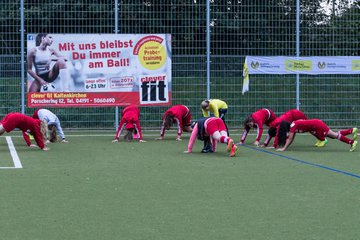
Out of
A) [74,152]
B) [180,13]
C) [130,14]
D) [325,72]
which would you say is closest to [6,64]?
[130,14]

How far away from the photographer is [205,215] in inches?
289

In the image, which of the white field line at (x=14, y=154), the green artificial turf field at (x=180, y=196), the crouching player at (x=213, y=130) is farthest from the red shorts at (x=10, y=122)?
the crouching player at (x=213, y=130)

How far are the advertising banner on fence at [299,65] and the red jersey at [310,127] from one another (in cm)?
678

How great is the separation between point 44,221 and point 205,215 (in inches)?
69.5

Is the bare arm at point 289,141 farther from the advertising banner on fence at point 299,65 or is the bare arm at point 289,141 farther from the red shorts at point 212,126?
the advertising banner on fence at point 299,65

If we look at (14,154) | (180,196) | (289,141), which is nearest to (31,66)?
(14,154)

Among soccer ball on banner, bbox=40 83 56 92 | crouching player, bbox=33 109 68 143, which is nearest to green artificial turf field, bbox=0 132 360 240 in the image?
crouching player, bbox=33 109 68 143

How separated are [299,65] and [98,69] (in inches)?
269

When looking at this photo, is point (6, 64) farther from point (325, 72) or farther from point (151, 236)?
point (151, 236)

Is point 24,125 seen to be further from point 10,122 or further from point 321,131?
point 321,131

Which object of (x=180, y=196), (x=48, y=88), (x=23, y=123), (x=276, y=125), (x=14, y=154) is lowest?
(x=14, y=154)

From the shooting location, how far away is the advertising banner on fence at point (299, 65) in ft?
73.1

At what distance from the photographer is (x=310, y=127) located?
1541cm

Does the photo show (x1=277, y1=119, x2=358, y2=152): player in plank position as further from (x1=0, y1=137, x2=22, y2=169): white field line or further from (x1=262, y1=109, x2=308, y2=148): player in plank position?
(x1=0, y1=137, x2=22, y2=169): white field line
